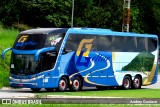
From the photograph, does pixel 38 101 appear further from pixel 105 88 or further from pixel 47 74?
pixel 105 88

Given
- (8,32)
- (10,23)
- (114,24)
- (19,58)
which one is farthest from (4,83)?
(114,24)

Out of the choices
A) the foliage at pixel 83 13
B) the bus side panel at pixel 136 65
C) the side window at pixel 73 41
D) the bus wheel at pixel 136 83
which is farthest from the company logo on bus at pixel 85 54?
the foliage at pixel 83 13

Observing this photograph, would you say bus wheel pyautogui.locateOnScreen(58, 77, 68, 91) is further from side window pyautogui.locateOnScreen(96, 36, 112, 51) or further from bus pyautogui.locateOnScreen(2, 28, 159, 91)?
side window pyautogui.locateOnScreen(96, 36, 112, 51)

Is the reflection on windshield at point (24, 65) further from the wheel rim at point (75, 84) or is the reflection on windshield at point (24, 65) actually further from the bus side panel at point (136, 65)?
the bus side panel at point (136, 65)

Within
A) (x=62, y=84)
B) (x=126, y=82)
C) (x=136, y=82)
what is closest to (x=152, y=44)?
(x=136, y=82)

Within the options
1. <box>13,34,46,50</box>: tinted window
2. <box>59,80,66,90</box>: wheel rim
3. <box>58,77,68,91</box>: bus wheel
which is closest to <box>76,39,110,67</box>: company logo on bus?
<box>58,77,68,91</box>: bus wheel

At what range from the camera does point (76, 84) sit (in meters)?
32.5

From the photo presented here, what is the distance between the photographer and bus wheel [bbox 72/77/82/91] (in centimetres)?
3225

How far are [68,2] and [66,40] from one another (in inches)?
1384

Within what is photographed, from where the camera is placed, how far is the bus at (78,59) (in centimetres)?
3061

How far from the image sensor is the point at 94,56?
109 ft

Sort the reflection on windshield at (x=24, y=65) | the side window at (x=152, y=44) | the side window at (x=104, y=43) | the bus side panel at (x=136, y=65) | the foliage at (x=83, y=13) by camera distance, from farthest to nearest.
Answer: the foliage at (x=83, y=13)
the side window at (x=152, y=44)
the bus side panel at (x=136, y=65)
the side window at (x=104, y=43)
the reflection on windshield at (x=24, y=65)

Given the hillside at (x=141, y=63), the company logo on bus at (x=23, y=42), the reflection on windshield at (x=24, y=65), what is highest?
the company logo on bus at (x=23, y=42)

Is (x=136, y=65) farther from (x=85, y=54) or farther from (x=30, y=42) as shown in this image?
(x=30, y=42)
